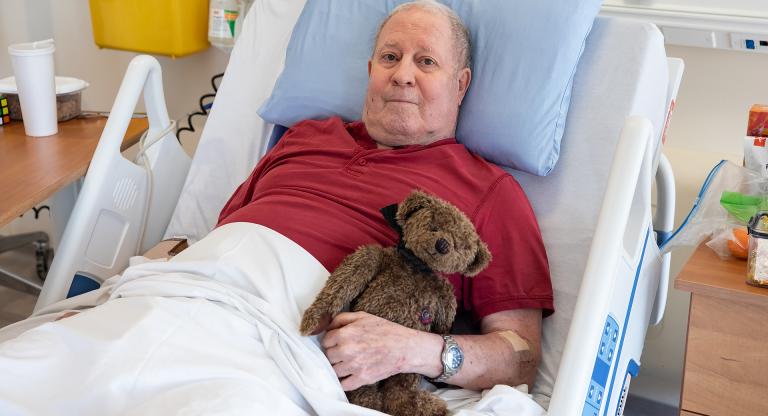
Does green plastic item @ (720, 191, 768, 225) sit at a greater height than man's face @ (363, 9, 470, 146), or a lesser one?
lesser

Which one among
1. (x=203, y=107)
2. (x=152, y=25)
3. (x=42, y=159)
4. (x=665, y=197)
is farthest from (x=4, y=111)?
(x=665, y=197)

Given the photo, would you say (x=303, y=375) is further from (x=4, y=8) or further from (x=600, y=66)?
(x=4, y=8)

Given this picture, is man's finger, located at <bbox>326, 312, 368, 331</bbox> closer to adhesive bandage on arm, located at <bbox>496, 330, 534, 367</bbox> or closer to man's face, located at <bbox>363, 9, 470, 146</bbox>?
adhesive bandage on arm, located at <bbox>496, 330, 534, 367</bbox>

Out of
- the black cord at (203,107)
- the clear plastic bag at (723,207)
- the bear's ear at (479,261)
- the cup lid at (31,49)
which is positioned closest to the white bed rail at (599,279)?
the bear's ear at (479,261)

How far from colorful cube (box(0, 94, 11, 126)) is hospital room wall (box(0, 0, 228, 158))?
0.72 m

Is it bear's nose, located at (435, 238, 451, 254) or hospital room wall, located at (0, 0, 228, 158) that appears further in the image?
hospital room wall, located at (0, 0, 228, 158)

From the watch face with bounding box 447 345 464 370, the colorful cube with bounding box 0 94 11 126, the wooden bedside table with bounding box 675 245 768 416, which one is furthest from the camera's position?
the colorful cube with bounding box 0 94 11 126

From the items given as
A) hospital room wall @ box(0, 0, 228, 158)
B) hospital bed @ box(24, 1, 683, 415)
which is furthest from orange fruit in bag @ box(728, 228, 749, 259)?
hospital room wall @ box(0, 0, 228, 158)

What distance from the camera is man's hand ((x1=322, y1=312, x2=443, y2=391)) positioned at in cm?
151

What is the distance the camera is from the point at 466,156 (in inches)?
76.1

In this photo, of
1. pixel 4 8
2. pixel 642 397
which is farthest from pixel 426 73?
pixel 4 8

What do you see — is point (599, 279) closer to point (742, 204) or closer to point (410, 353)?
point (410, 353)

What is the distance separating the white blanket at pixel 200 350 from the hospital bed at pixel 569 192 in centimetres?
24

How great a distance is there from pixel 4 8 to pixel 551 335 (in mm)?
2405
